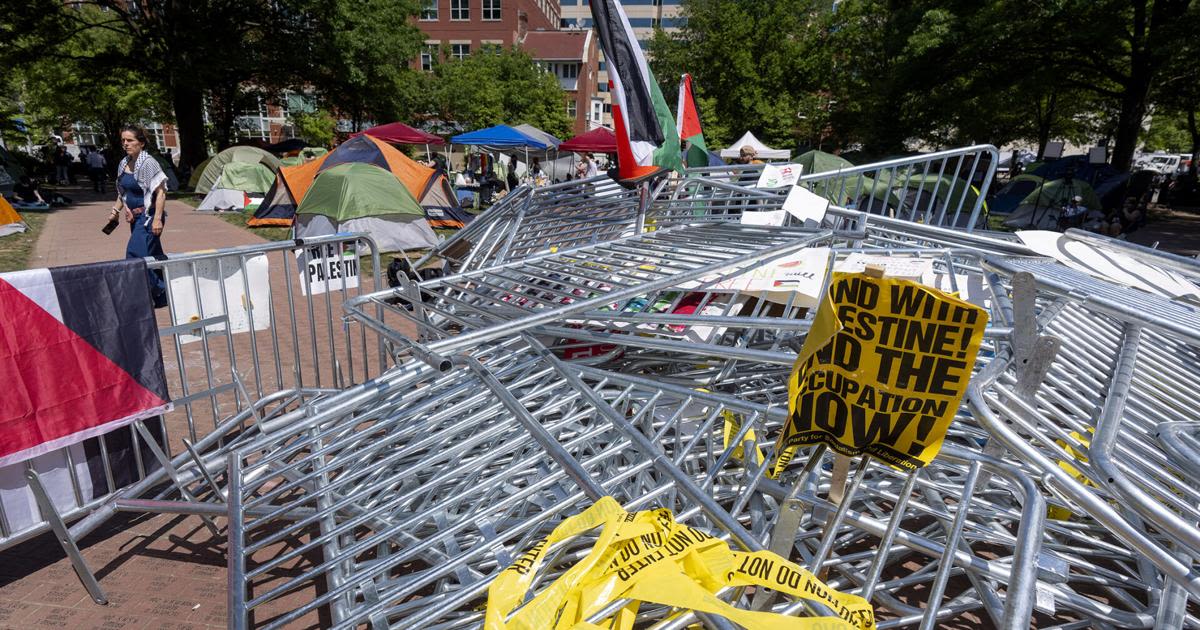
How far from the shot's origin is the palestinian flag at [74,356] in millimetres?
2840

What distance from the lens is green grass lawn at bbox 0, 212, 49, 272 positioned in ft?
33.8

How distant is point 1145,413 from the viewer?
7.95ft

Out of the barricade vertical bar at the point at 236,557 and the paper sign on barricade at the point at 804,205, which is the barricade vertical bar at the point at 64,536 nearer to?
the barricade vertical bar at the point at 236,557

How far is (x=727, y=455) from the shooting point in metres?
2.44

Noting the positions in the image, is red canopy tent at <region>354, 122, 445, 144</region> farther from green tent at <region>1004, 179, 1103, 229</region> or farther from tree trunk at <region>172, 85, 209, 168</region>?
green tent at <region>1004, 179, 1103, 229</region>

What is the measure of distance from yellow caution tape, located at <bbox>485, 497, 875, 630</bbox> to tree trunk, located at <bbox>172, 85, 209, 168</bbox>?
2861 centimetres

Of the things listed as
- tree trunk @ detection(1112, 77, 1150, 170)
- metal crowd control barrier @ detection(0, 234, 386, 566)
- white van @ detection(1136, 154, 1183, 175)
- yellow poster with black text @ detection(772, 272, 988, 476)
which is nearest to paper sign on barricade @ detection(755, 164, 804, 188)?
metal crowd control barrier @ detection(0, 234, 386, 566)

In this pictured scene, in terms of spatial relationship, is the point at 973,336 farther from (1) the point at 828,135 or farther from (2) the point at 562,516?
(1) the point at 828,135

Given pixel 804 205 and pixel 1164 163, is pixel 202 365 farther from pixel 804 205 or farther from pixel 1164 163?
pixel 1164 163

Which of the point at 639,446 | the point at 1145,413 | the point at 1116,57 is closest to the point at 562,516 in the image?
the point at 639,446

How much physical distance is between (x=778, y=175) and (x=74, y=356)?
205 inches

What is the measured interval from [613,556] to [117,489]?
3.20m

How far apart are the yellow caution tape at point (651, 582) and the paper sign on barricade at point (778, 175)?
4505mm

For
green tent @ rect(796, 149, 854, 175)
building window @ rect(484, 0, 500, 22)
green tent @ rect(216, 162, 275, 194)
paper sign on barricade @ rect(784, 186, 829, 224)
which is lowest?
green tent @ rect(216, 162, 275, 194)
